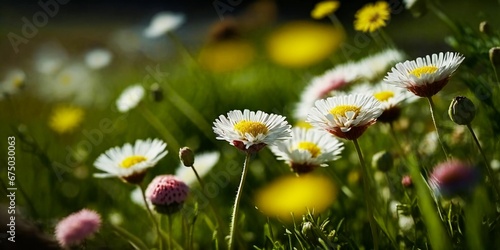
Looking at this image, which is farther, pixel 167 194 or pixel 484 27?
pixel 484 27

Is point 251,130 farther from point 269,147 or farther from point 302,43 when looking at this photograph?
point 302,43

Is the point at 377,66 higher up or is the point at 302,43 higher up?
the point at 302,43

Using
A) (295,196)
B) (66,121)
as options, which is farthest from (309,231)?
(66,121)

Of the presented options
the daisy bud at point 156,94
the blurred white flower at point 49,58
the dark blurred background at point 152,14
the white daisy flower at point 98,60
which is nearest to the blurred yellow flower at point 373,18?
the daisy bud at point 156,94

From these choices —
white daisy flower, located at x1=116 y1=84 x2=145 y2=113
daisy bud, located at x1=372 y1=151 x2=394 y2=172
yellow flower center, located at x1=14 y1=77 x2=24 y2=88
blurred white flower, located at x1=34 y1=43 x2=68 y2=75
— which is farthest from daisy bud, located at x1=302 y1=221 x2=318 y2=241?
blurred white flower, located at x1=34 y1=43 x2=68 y2=75

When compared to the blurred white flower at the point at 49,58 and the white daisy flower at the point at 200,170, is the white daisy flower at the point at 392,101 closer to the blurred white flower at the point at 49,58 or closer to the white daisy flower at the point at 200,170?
the white daisy flower at the point at 200,170
